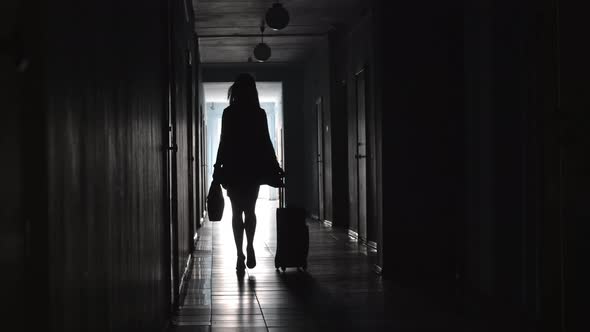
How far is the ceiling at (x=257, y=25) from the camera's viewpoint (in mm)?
8969

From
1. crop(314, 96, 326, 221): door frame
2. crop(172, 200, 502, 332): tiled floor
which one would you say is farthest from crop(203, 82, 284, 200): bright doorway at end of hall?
crop(172, 200, 502, 332): tiled floor

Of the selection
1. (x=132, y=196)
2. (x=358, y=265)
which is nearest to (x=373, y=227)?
(x=358, y=265)

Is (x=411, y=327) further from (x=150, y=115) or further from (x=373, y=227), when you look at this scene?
(x=373, y=227)

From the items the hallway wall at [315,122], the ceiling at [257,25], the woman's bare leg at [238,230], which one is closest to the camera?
the woman's bare leg at [238,230]

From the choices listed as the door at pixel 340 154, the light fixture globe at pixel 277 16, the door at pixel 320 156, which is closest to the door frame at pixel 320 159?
the door at pixel 320 156

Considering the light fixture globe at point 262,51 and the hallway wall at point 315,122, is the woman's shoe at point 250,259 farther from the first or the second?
the light fixture globe at point 262,51

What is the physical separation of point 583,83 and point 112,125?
220 centimetres

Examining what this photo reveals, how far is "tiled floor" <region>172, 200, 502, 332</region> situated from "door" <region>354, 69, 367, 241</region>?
1.60 metres

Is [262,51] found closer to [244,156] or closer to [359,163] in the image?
[359,163]

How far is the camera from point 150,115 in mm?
3141

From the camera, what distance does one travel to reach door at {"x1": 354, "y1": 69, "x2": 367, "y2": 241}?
27.8ft

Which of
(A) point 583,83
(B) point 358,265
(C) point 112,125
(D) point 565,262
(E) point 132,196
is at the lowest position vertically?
(B) point 358,265

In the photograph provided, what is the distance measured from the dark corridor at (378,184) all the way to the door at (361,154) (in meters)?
0.85

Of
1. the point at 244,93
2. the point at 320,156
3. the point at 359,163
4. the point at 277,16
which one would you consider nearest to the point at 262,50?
the point at 320,156
